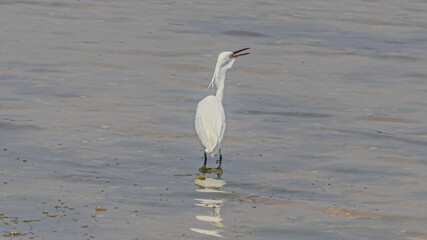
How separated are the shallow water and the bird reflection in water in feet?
0.12

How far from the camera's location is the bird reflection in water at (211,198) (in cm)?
966

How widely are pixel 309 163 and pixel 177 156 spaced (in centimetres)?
196

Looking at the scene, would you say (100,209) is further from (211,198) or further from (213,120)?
(213,120)

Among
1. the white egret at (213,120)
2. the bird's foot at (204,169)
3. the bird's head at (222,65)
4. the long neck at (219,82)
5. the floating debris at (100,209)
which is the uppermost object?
the bird's head at (222,65)

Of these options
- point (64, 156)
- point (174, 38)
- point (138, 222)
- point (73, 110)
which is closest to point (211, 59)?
point (174, 38)

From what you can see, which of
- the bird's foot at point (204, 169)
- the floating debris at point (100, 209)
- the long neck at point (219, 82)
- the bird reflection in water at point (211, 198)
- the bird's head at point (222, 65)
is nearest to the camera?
the bird reflection in water at point (211, 198)

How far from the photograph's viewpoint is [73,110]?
15852 mm

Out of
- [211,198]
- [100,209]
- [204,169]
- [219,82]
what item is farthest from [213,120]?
[100,209]

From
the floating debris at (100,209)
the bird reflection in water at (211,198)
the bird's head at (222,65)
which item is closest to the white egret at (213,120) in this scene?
the bird's head at (222,65)

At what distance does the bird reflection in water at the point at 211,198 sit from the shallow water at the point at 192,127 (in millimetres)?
37

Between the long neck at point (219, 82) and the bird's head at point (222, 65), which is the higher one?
the bird's head at point (222, 65)

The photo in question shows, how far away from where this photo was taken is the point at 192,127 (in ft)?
50.0

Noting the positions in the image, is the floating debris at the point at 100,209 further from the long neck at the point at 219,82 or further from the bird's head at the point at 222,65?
the long neck at the point at 219,82

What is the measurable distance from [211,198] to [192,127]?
14.5ft
